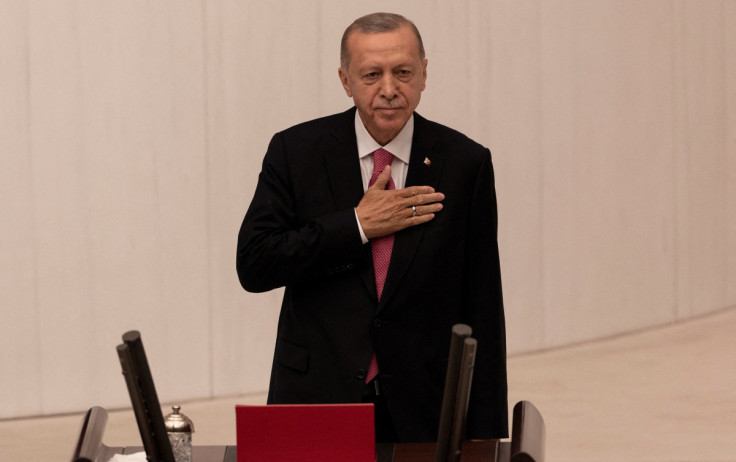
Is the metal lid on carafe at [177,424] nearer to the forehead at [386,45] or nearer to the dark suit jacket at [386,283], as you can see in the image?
the dark suit jacket at [386,283]

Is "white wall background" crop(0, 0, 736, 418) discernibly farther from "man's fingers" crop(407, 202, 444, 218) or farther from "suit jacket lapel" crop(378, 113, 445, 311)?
"man's fingers" crop(407, 202, 444, 218)

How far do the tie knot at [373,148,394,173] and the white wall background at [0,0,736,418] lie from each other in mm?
2914

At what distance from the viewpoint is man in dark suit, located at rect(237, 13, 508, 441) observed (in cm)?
249

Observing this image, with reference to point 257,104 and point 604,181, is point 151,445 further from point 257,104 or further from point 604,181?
point 604,181

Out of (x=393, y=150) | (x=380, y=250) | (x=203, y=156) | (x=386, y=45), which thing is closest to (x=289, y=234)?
(x=380, y=250)

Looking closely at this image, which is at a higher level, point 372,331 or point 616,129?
point 616,129

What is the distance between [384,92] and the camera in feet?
8.08

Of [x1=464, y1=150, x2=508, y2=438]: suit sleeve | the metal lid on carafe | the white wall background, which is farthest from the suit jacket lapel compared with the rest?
the white wall background

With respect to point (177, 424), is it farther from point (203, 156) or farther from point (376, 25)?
point (203, 156)

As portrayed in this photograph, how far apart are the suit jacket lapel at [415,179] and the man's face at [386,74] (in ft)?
0.33

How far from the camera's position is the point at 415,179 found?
2580 mm

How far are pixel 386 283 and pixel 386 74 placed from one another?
44cm

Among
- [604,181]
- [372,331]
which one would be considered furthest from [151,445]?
[604,181]

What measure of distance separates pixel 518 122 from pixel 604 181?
679 millimetres
